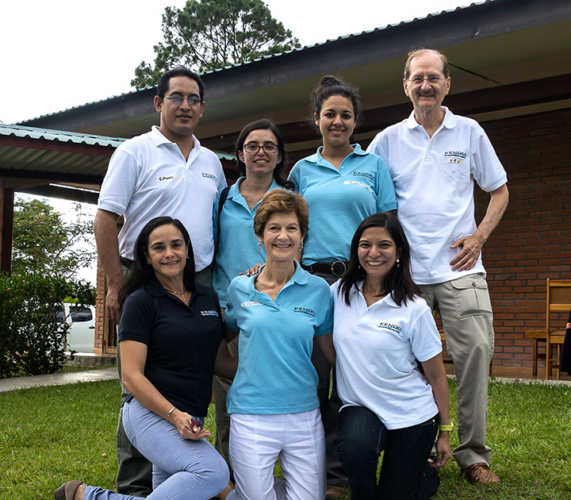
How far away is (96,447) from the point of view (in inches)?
190

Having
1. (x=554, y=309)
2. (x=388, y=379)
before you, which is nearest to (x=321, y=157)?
(x=388, y=379)

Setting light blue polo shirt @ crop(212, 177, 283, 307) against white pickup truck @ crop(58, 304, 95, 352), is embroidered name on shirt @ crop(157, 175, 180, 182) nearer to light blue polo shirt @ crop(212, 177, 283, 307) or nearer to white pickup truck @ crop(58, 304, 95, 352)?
light blue polo shirt @ crop(212, 177, 283, 307)

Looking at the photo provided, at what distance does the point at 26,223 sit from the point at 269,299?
78.9 feet

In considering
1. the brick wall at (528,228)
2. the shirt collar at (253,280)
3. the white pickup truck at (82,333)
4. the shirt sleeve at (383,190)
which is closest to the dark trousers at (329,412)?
the shirt collar at (253,280)

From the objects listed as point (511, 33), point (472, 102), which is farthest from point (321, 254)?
point (472, 102)

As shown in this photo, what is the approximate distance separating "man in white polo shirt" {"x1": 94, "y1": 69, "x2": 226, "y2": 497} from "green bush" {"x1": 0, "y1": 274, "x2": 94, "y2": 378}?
634cm

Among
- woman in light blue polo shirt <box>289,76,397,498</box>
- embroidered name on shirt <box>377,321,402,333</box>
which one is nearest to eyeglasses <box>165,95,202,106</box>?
woman in light blue polo shirt <box>289,76,397,498</box>

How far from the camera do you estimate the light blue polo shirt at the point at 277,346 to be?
300cm

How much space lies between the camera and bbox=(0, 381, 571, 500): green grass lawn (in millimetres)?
3541

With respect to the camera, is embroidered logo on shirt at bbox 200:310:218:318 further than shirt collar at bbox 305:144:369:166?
No

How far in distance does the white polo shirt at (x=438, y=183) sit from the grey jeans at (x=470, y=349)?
0.09m

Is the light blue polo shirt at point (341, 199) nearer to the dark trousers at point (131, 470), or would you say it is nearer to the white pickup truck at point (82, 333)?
the dark trousers at point (131, 470)

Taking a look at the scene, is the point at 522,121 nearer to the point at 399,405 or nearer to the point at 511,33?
the point at 511,33

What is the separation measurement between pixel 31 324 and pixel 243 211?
7.11m
